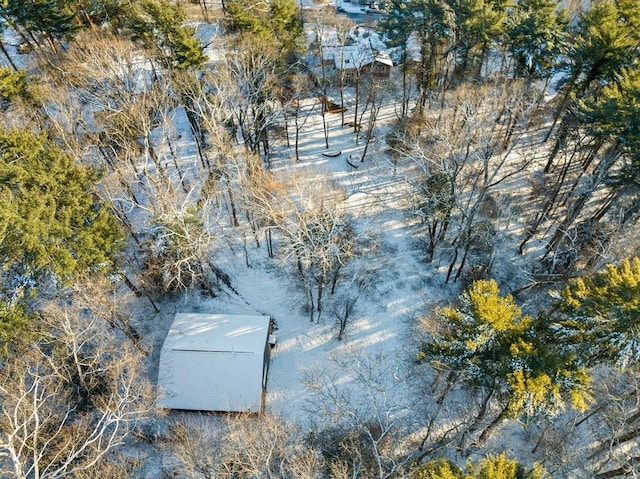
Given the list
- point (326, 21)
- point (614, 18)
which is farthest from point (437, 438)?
point (326, 21)

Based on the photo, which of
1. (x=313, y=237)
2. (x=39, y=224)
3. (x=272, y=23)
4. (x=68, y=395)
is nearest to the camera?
(x=39, y=224)

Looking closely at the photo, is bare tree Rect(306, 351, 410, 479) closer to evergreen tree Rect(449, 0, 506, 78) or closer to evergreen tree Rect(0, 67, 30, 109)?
evergreen tree Rect(449, 0, 506, 78)

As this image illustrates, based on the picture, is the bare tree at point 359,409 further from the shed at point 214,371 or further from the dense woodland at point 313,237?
the shed at point 214,371

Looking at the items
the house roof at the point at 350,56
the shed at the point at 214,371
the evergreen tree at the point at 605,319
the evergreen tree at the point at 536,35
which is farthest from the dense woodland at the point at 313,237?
the house roof at the point at 350,56

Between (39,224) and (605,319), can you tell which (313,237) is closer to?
(39,224)

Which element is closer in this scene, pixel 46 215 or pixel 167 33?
pixel 46 215

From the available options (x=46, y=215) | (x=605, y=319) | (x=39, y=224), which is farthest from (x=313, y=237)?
(x=605, y=319)

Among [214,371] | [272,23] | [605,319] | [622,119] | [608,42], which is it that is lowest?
[214,371]

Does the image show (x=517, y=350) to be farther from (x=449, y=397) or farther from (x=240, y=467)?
(x=240, y=467)
